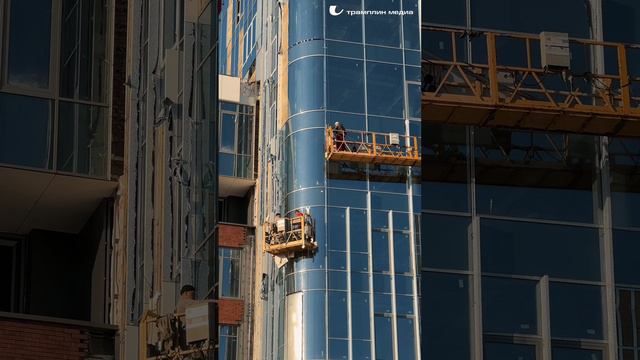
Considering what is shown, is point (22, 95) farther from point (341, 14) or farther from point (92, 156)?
point (341, 14)

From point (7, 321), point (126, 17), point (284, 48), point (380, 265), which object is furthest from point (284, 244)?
point (7, 321)

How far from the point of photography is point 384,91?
1198 inches

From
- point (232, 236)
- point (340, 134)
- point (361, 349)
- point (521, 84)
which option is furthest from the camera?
point (232, 236)

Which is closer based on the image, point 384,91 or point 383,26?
point 383,26

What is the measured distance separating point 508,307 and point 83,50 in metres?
7.71

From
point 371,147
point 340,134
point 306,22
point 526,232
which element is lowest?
point 526,232

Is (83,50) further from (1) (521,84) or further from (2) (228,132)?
(2) (228,132)

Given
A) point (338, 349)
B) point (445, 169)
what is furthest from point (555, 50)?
point (338, 349)

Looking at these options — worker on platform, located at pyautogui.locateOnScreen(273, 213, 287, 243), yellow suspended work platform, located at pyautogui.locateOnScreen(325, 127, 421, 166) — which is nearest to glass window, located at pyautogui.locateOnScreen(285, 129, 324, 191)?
yellow suspended work platform, located at pyautogui.locateOnScreen(325, 127, 421, 166)

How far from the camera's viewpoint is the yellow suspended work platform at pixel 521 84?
25641 millimetres

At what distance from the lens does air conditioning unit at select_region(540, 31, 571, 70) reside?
82.3 feet

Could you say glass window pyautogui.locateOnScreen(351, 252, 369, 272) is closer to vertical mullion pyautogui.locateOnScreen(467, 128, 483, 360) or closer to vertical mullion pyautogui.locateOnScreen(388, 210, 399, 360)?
vertical mullion pyautogui.locateOnScreen(388, 210, 399, 360)

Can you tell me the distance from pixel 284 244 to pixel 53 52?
10097 millimetres

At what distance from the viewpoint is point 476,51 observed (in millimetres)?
25719
